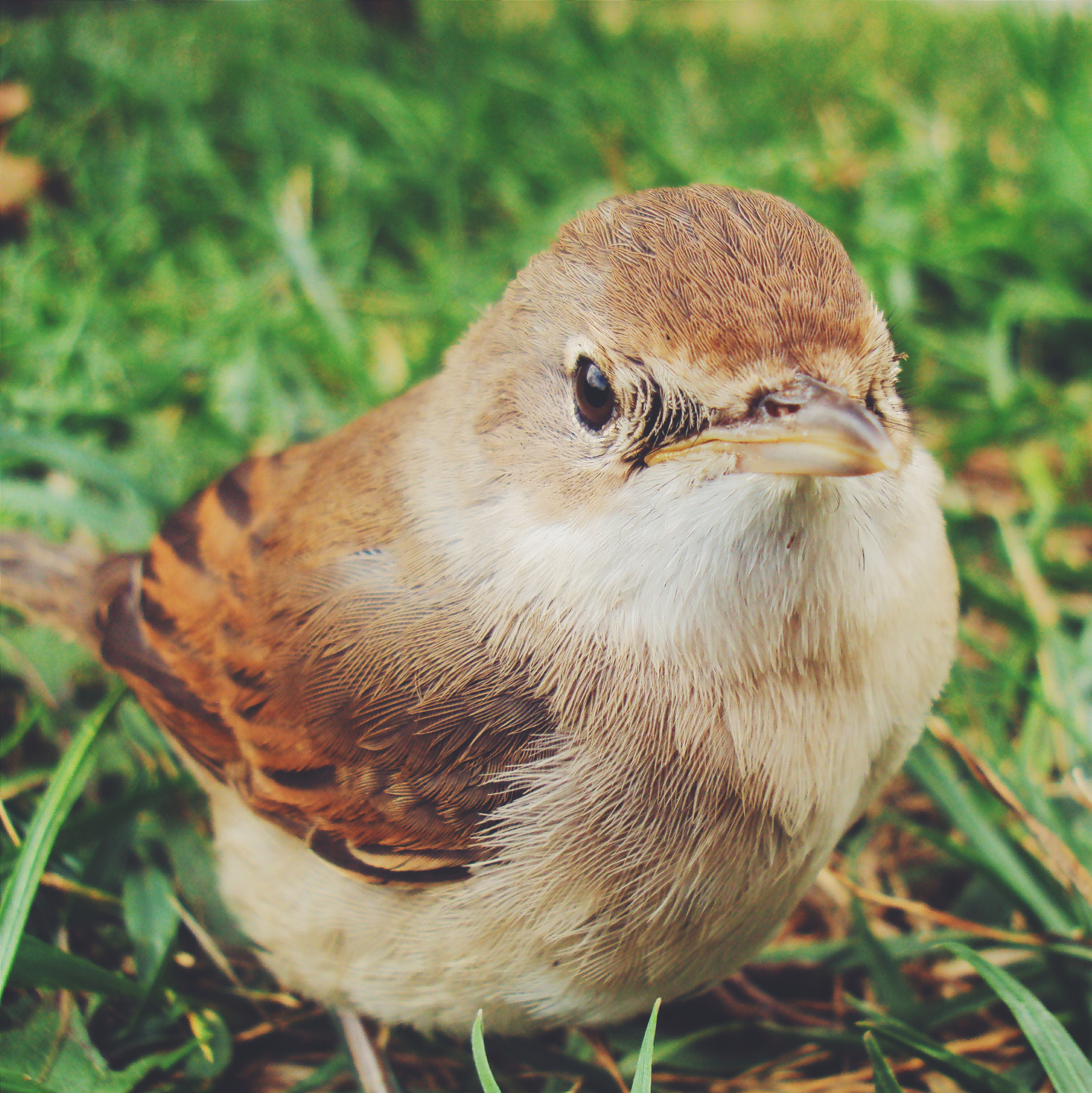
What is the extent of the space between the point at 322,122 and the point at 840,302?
4.49 m

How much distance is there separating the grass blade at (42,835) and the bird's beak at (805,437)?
1805 mm

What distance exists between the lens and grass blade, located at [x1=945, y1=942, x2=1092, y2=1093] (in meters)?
1.88

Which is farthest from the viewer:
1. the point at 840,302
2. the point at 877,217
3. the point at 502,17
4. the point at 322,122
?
the point at 502,17

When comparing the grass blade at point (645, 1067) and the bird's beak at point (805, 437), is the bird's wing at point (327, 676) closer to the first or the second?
the grass blade at point (645, 1067)

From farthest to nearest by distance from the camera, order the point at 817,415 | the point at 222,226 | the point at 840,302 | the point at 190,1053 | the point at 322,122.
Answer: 1. the point at 322,122
2. the point at 222,226
3. the point at 190,1053
4. the point at 840,302
5. the point at 817,415

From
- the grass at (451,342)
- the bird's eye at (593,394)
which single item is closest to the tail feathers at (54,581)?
the grass at (451,342)

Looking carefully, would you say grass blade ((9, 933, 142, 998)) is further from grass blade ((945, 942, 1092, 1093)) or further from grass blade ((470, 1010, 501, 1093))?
grass blade ((945, 942, 1092, 1093))

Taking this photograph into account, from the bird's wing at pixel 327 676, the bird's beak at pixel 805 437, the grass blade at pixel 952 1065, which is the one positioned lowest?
the grass blade at pixel 952 1065

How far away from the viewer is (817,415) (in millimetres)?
1516

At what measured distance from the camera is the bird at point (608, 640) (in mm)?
1659

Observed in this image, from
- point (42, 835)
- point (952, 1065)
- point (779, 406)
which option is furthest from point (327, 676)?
point (952, 1065)

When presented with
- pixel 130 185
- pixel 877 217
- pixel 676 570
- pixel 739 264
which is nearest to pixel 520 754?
pixel 676 570

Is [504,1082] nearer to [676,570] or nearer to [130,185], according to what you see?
[676,570]

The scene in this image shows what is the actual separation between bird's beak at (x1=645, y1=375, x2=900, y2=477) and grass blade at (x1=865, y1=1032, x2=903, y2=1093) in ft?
4.03
